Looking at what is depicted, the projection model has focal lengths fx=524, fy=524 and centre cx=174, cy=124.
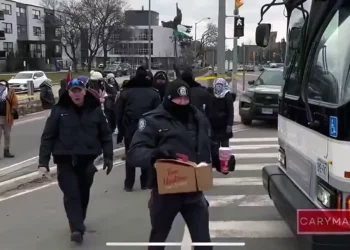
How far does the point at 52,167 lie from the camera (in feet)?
32.9

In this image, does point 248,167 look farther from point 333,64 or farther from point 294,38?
point 333,64

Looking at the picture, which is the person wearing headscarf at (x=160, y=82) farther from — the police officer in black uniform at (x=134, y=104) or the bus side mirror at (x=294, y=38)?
the bus side mirror at (x=294, y=38)

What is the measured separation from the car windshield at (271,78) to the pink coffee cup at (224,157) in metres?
13.0

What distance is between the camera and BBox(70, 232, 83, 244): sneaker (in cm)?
565

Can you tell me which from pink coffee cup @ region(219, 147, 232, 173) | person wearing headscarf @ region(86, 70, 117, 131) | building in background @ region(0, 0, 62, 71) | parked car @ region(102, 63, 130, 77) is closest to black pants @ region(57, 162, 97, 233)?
pink coffee cup @ region(219, 147, 232, 173)

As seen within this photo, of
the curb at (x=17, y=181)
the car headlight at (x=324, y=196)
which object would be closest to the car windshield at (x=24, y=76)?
the curb at (x=17, y=181)

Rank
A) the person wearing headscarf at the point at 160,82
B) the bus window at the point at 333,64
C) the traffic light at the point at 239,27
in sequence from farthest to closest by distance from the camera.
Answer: the traffic light at the point at 239,27
the person wearing headscarf at the point at 160,82
the bus window at the point at 333,64

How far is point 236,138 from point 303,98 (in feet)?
31.5

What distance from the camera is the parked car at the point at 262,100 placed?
629 inches

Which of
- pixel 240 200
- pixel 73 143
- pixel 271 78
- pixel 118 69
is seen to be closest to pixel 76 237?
pixel 73 143

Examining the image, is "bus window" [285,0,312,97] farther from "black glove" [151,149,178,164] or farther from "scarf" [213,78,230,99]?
"scarf" [213,78,230,99]

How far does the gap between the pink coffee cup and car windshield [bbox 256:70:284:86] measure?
12974 millimetres

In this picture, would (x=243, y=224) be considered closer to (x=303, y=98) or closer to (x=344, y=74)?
(x=303, y=98)

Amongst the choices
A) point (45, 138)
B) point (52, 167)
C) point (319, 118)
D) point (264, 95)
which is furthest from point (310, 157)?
point (264, 95)
